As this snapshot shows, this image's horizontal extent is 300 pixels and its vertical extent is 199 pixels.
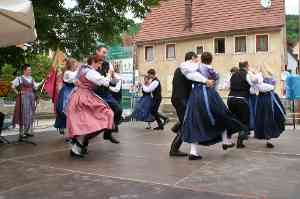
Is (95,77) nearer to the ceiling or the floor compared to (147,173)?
nearer to the ceiling

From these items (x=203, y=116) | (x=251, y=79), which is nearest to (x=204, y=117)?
(x=203, y=116)

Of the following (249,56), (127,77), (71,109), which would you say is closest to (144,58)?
(249,56)

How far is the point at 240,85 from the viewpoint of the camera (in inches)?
376

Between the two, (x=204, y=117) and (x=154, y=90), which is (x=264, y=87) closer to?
(x=204, y=117)

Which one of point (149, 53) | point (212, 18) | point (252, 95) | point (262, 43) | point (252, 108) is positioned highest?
point (212, 18)

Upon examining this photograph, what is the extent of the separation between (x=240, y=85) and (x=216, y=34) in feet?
98.2

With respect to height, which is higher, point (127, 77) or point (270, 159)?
point (127, 77)

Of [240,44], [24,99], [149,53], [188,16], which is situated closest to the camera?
[24,99]

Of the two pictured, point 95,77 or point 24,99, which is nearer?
point 95,77

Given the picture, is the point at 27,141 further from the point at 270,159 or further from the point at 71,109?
the point at 270,159

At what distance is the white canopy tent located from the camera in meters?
6.26

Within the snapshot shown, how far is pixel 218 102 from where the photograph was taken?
750 cm

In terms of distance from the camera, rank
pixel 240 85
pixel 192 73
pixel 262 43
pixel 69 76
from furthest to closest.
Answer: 1. pixel 262 43
2. pixel 69 76
3. pixel 240 85
4. pixel 192 73

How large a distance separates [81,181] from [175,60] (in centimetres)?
3668
